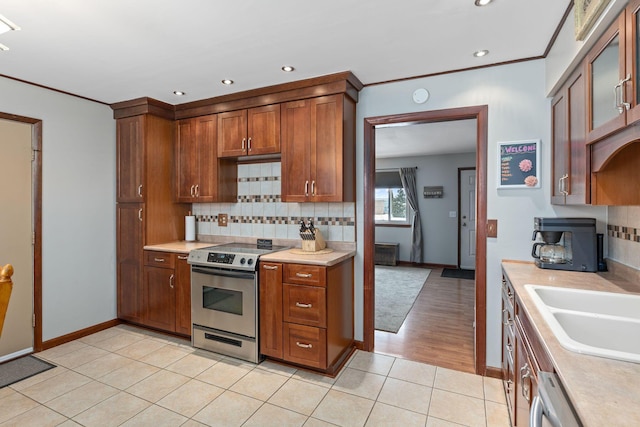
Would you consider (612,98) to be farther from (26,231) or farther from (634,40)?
(26,231)

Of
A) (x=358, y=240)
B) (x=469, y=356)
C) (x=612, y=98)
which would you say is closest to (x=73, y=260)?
(x=358, y=240)

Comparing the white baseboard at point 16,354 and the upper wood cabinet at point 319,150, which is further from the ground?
the upper wood cabinet at point 319,150

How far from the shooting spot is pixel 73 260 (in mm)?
3254

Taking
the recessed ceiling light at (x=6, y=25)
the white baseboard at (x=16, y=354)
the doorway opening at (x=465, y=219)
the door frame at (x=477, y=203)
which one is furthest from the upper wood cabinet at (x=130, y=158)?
the doorway opening at (x=465, y=219)

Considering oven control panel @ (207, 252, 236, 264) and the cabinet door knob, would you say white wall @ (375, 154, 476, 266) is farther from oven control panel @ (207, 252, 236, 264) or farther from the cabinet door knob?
oven control panel @ (207, 252, 236, 264)

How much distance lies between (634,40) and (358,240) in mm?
2197

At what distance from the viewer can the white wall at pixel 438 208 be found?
6.71 meters

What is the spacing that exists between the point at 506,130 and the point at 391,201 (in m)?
4.98

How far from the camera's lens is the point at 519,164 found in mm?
2455

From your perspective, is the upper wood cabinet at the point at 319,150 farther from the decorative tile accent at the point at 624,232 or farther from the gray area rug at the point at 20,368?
the gray area rug at the point at 20,368

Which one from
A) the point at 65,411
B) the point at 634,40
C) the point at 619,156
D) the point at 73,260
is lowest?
the point at 65,411

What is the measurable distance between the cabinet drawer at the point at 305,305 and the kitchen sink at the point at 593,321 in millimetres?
1392

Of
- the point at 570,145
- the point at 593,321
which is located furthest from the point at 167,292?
the point at 570,145

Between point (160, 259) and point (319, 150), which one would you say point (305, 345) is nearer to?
point (319, 150)
